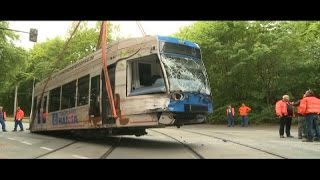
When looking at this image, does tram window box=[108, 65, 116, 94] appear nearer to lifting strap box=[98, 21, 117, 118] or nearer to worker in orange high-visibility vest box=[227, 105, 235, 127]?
lifting strap box=[98, 21, 117, 118]

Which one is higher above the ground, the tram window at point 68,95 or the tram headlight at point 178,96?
the tram window at point 68,95

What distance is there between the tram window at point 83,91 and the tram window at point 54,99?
2917 mm

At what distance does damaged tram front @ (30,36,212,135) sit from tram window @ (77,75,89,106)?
188mm

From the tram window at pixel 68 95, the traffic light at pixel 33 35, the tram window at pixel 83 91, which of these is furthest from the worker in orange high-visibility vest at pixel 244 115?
the tram window at pixel 83 91

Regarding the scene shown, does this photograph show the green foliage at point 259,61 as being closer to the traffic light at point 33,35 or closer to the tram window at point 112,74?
the traffic light at point 33,35

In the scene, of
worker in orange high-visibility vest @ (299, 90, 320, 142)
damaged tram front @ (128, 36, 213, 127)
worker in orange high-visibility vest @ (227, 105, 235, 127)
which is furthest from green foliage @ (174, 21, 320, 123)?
damaged tram front @ (128, 36, 213, 127)

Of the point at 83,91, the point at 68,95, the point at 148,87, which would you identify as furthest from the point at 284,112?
the point at 68,95

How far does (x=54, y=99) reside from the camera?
20.3 m

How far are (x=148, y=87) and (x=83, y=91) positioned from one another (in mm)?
4144

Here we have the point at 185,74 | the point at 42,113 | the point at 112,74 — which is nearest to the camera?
the point at 185,74

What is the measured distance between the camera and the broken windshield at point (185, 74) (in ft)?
41.5

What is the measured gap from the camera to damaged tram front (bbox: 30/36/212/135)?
12.6 metres

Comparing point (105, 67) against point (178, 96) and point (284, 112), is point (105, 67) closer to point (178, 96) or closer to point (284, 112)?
point (178, 96)
